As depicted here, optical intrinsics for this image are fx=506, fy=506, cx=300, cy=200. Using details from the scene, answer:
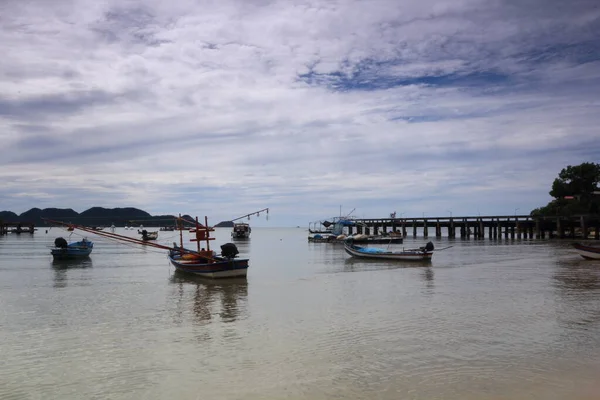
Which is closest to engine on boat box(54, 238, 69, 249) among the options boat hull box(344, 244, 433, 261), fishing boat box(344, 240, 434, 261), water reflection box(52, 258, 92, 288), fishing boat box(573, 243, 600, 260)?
water reflection box(52, 258, 92, 288)

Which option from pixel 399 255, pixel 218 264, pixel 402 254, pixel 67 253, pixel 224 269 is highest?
pixel 218 264

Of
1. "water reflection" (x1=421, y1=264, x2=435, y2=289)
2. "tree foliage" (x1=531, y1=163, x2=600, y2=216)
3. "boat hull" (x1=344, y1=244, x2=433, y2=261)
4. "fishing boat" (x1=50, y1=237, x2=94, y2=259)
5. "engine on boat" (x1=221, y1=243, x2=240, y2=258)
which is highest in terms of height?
"tree foliage" (x1=531, y1=163, x2=600, y2=216)

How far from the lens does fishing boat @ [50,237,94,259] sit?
2041 inches

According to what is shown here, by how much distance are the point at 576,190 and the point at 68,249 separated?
10101 cm

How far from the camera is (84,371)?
12.8m

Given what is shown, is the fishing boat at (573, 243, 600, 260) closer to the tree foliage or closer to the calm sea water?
the calm sea water

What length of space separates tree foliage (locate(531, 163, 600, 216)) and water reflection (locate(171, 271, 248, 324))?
3452 inches

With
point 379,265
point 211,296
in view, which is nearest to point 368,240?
point 379,265

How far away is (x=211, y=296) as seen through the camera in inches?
1057

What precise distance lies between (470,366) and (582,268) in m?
32.0

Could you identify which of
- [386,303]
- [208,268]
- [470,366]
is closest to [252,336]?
[470,366]

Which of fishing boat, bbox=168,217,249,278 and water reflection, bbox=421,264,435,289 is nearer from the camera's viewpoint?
water reflection, bbox=421,264,435,289

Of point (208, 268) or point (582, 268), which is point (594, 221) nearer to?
point (582, 268)

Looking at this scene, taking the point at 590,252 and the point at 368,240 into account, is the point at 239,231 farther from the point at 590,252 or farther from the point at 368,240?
the point at 590,252
